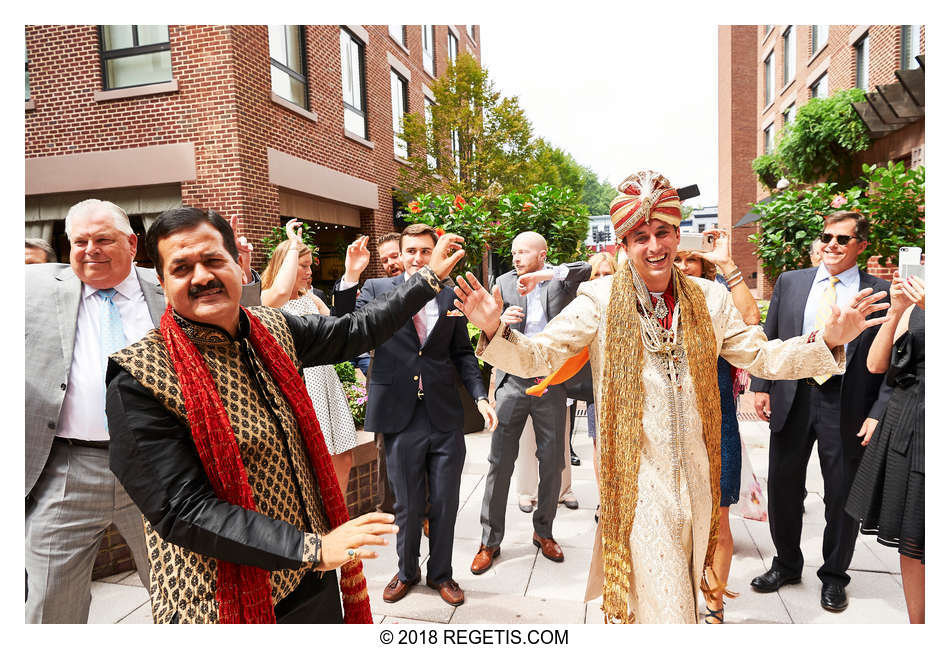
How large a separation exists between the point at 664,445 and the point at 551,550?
1.84m

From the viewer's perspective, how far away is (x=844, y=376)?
10.1 feet

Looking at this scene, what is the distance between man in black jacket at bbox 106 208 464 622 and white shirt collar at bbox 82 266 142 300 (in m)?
0.95

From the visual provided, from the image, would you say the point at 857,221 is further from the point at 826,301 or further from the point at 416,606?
the point at 416,606

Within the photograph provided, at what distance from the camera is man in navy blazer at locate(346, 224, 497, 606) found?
3.23 m

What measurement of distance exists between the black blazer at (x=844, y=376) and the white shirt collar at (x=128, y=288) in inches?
137

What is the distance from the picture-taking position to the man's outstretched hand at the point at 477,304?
1961mm

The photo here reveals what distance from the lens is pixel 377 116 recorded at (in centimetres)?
1213

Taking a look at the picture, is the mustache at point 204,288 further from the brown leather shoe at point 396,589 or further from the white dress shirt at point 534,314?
the white dress shirt at point 534,314

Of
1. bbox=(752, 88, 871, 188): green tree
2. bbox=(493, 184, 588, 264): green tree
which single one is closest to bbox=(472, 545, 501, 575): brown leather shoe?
Result: bbox=(493, 184, 588, 264): green tree

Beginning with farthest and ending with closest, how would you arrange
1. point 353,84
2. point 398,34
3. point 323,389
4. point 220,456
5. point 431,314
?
1. point 398,34
2. point 353,84
3. point 323,389
4. point 431,314
5. point 220,456

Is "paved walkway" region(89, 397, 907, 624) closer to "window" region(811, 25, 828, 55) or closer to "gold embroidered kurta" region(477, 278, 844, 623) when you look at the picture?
"gold embroidered kurta" region(477, 278, 844, 623)

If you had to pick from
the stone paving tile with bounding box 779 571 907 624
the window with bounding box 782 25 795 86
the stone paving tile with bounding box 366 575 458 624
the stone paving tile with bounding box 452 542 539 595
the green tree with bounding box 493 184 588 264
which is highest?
the window with bounding box 782 25 795 86

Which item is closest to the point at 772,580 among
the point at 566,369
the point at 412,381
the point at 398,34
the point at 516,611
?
the point at 516,611
